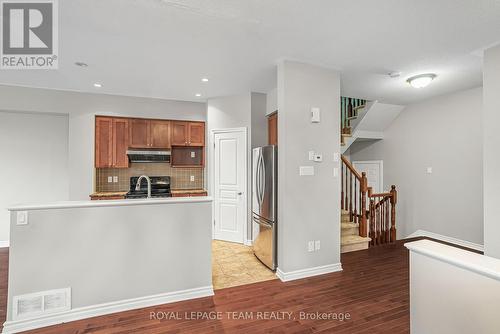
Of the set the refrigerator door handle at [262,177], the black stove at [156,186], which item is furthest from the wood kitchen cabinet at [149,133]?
the refrigerator door handle at [262,177]

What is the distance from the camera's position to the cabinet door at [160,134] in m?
4.71

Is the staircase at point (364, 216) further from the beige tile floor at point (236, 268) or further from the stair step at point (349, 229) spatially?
the beige tile floor at point (236, 268)

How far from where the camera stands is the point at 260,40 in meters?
2.52

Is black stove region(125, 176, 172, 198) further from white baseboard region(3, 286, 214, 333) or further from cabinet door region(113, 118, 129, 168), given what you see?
white baseboard region(3, 286, 214, 333)

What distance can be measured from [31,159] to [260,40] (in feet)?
15.9

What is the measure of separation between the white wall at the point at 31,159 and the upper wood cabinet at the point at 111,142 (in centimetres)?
75

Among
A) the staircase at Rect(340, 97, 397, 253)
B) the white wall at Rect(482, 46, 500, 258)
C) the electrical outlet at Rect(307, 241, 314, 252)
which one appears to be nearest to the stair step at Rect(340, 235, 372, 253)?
the staircase at Rect(340, 97, 397, 253)

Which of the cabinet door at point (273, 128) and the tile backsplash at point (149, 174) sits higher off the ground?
the cabinet door at point (273, 128)

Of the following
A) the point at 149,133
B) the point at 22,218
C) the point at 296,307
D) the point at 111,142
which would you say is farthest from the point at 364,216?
the point at 111,142

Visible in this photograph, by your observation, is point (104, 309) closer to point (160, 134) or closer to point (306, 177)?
point (306, 177)

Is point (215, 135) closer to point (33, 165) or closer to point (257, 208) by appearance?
point (257, 208)

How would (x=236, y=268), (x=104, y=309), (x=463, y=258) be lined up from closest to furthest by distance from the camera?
(x=463, y=258) < (x=104, y=309) < (x=236, y=268)

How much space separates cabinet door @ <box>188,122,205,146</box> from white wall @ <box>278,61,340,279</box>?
2463mm

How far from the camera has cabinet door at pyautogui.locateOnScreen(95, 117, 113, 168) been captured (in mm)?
4375
